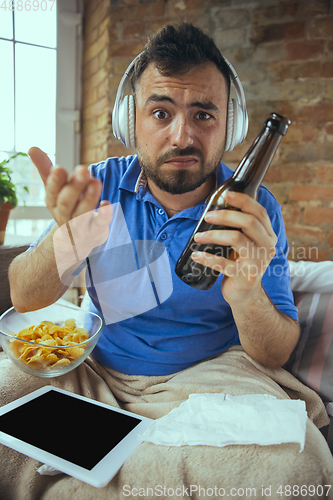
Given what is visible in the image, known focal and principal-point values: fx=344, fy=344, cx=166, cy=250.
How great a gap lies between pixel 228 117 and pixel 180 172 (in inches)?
9.6

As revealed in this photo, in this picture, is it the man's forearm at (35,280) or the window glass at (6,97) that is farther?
the window glass at (6,97)

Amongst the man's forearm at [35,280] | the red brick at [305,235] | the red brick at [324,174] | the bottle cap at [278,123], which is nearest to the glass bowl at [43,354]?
the man's forearm at [35,280]

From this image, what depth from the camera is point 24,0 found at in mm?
1846

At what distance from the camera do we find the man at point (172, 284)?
88 cm

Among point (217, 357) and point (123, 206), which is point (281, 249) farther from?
point (123, 206)

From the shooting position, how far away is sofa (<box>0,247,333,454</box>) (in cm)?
103

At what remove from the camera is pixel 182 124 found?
911mm

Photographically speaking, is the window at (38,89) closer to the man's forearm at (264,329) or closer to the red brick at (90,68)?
the red brick at (90,68)

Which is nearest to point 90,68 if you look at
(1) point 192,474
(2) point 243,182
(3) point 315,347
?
(2) point 243,182

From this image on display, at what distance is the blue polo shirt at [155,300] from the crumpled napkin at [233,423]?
9.8 inches

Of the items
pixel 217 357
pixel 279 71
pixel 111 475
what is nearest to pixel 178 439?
pixel 111 475

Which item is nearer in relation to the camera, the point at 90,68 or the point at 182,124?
the point at 182,124

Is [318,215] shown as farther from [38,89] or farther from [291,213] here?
[38,89]

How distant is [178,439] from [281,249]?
0.63m
